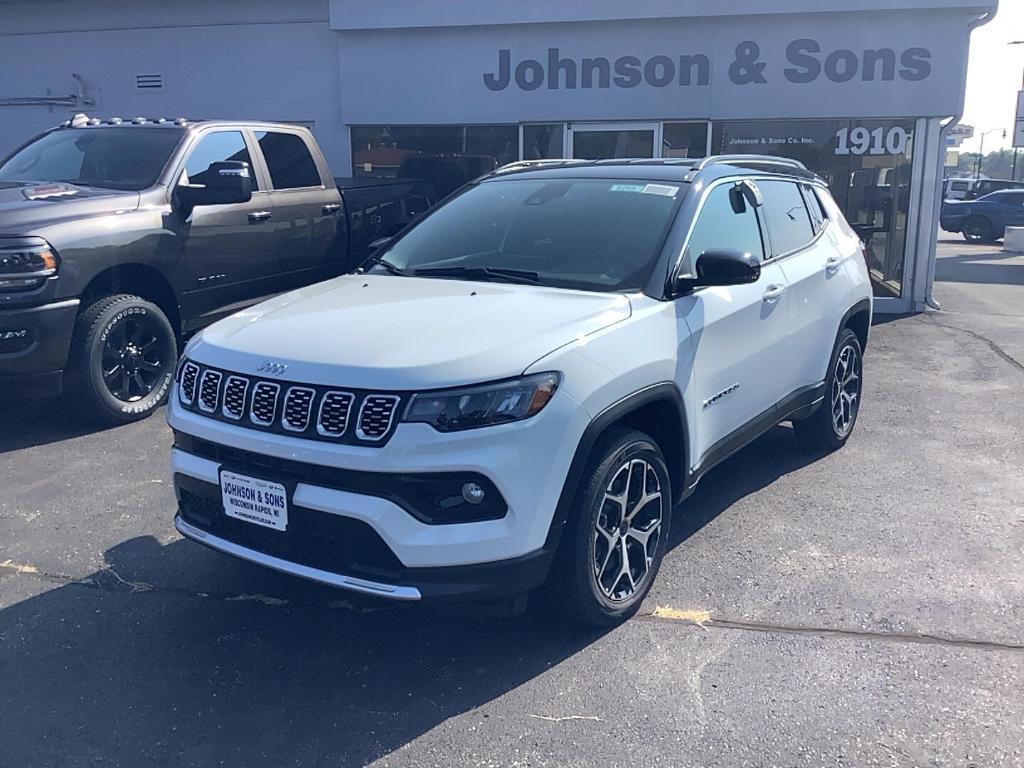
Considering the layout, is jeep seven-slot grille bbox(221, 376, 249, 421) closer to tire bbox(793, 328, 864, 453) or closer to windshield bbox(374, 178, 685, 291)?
windshield bbox(374, 178, 685, 291)

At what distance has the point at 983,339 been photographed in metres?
9.87

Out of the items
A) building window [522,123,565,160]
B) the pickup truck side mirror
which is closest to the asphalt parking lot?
the pickup truck side mirror

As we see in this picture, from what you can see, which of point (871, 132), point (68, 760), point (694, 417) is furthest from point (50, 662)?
point (871, 132)

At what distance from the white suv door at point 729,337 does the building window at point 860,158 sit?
279 inches

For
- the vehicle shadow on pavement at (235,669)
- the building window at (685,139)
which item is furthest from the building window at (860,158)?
the vehicle shadow on pavement at (235,669)

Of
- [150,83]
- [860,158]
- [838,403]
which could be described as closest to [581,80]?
[860,158]

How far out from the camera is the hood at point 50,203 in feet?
18.4

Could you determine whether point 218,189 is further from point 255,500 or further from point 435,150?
point 435,150

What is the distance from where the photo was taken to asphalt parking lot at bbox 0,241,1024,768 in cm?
296

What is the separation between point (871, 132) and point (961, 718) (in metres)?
9.55

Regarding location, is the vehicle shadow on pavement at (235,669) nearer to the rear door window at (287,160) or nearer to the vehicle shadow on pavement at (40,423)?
the vehicle shadow on pavement at (40,423)

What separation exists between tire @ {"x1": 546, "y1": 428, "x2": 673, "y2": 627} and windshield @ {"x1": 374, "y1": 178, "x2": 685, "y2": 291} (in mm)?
762

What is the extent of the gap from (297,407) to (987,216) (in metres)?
26.6

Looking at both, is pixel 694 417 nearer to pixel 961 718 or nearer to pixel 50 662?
pixel 961 718
